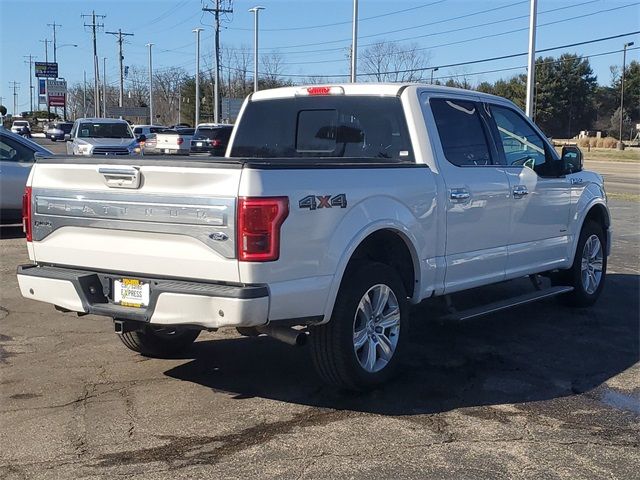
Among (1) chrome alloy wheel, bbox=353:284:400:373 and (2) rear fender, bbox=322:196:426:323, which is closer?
(2) rear fender, bbox=322:196:426:323

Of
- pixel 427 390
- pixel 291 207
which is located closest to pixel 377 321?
pixel 427 390

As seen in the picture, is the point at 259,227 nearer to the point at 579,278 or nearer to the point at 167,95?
the point at 579,278

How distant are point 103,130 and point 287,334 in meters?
21.5

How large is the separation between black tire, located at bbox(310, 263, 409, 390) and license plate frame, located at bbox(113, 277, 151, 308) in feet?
3.66

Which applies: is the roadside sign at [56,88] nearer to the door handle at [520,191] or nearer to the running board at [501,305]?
the running board at [501,305]

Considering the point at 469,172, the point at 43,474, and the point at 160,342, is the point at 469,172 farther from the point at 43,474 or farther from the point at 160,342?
the point at 43,474

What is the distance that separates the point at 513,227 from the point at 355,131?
1674 millimetres

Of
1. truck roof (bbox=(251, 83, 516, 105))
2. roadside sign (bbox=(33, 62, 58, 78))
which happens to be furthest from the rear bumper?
roadside sign (bbox=(33, 62, 58, 78))

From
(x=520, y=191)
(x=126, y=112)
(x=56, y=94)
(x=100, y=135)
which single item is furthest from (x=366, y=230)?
(x=56, y=94)

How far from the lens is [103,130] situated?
81.4ft

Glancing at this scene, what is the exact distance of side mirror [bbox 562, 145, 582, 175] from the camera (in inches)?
300

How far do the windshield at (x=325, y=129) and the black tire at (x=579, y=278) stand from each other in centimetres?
296

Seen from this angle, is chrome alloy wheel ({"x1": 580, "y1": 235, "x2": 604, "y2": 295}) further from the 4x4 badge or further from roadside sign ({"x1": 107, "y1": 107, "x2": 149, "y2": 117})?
roadside sign ({"x1": 107, "y1": 107, "x2": 149, "y2": 117})

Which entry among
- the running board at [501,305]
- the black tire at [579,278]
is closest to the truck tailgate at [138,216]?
the running board at [501,305]
